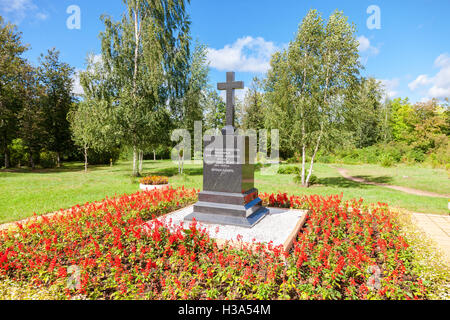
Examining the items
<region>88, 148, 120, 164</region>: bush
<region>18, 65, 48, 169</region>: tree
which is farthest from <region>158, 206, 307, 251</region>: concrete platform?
<region>88, 148, 120, 164</region>: bush

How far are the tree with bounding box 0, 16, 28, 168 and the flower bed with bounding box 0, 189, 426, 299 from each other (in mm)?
21086

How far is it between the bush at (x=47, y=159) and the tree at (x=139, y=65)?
46.4ft

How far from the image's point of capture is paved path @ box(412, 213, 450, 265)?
500 cm

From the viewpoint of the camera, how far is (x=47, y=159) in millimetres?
23859

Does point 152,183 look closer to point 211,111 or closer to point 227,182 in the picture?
point 227,182

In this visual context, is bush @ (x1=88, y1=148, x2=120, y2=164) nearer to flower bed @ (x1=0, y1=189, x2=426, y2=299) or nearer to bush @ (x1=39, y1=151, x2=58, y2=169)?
bush @ (x1=39, y1=151, x2=58, y2=169)

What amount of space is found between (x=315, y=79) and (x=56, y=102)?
24.3 metres

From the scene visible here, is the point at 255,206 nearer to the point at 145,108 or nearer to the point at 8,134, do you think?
the point at 145,108

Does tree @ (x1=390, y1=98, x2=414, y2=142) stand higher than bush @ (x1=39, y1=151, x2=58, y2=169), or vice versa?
tree @ (x1=390, y1=98, x2=414, y2=142)

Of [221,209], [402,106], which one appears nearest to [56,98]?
[221,209]

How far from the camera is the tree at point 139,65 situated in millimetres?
13797

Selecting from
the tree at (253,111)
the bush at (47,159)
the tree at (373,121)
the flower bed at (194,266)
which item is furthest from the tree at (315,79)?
the bush at (47,159)

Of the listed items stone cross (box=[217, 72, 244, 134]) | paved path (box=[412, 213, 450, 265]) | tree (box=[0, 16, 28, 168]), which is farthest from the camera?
tree (box=[0, 16, 28, 168])

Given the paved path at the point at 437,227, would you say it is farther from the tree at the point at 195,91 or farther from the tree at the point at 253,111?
the tree at the point at 253,111
